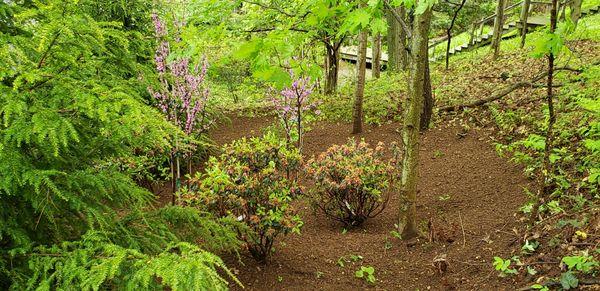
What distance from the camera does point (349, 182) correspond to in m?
5.41

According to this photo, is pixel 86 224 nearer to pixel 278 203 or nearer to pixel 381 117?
pixel 278 203

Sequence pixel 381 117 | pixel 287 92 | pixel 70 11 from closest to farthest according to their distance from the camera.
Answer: pixel 70 11 → pixel 287 92 → pixel 381 117

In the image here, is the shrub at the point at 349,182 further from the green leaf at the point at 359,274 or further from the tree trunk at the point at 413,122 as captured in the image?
the green leaf at the point at 359,274

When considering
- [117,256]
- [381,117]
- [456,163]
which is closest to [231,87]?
[381,117]

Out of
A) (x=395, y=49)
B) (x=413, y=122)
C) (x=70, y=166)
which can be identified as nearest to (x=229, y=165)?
(x=413, y=122)

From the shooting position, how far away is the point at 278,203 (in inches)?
178

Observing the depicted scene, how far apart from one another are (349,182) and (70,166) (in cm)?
352

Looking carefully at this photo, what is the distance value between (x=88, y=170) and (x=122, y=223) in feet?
1.39

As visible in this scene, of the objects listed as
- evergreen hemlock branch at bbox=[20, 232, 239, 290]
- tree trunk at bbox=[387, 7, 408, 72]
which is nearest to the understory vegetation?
evergreen hemlock branch at bbox=[20, 232, 239, 290]

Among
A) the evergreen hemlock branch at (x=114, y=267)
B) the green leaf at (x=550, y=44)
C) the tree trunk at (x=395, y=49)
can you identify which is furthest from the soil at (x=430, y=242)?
the tree trunk at (x=395, y=49)

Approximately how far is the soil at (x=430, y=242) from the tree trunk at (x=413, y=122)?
291 mm

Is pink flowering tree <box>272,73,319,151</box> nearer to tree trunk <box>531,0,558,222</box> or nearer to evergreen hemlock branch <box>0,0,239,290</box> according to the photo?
tree trunk <box>531,0,558,222</box>

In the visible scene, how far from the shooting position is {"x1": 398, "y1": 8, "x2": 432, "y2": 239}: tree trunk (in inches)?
180

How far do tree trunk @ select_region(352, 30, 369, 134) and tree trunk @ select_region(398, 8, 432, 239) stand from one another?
4.28m
